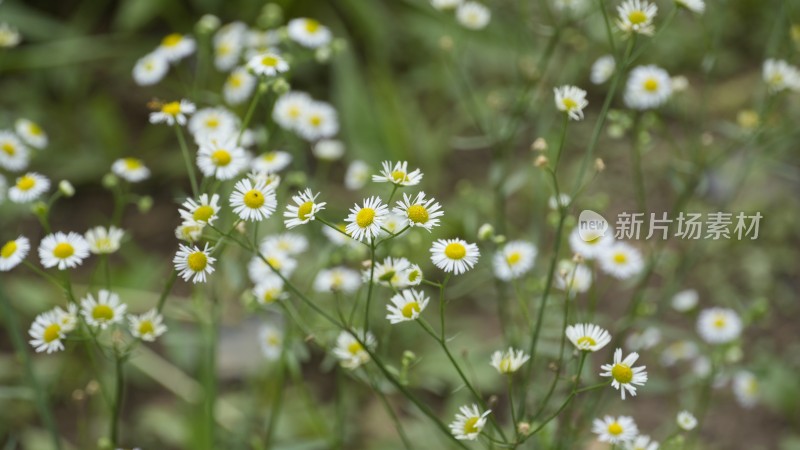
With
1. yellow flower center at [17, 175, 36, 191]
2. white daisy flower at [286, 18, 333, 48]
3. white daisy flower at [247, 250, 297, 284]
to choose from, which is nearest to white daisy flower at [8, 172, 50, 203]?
yellow flower center at [17, 175, 36, 191]

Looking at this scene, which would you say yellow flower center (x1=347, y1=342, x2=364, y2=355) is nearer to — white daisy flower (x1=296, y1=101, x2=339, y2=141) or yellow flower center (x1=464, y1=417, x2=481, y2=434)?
yellow flower center (x1=464, y1=417, x2=481, y2=434)

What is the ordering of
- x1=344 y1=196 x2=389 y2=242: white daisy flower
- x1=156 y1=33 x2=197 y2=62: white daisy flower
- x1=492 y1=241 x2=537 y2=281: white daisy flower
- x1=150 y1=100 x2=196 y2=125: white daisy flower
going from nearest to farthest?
x1=344 y1=196 x2=389 y2=242: white daisy flower → x1=150 y1=100 x2=196 y2=125: white daisy flower → x1=492 y1=241 x2=537 y2=281: white daisy flower → x1=156 y1=33 x2=197 y2=62: white daisy flower

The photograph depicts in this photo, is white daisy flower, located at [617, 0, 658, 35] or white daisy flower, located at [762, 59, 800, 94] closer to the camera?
white daisy flower, located at [617, 0, 658, 35]

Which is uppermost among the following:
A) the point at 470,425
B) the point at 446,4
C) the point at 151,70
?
the point at 446,4

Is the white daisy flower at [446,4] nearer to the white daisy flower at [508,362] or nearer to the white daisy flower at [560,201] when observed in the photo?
the white daisy flower at [560,201]

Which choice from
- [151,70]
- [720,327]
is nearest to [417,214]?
[151,70]

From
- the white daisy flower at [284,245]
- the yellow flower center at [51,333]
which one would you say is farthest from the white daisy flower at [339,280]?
the yellow flower center at [51,333]

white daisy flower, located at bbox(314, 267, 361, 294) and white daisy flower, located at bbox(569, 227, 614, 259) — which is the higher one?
white daisy flower, located at bbox(569, 227, 614, 259)

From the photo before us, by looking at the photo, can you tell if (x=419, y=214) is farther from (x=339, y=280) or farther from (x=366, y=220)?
(x=339, y=280)
